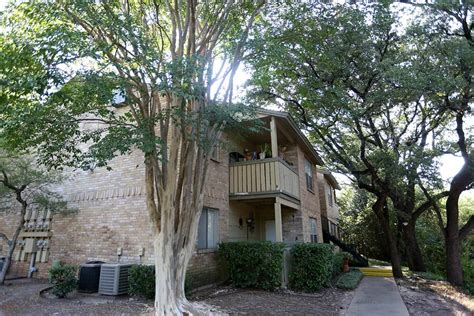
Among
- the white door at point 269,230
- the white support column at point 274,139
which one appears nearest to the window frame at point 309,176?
the white door at point 269,230

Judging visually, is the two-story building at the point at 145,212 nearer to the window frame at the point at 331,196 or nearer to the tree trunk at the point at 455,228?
the tree trunk at the point at 455,228

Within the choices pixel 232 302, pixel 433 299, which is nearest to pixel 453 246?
pixel 433 299

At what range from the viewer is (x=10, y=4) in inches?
248

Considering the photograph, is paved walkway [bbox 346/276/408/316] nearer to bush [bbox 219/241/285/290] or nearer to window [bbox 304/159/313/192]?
bush [bbox 219/241/285/290]

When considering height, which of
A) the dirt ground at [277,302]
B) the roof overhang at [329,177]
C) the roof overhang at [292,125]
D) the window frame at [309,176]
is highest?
the roof overhang at [329,177]

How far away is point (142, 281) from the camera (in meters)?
8.16

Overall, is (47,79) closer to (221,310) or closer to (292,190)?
(221,310)

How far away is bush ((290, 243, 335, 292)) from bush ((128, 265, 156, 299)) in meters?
4.71

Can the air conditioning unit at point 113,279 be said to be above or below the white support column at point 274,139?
below

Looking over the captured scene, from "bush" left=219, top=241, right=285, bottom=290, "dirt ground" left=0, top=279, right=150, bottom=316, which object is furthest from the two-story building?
"dirt ground" left=0, top=279, right=150, bottom=316

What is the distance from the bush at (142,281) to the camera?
26.4 feet

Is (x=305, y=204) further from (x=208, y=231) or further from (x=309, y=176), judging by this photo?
(x=208, y=231)

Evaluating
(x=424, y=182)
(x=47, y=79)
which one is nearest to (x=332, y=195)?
(x=424, y=182)

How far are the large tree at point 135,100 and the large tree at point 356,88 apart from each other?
2.13 meters
